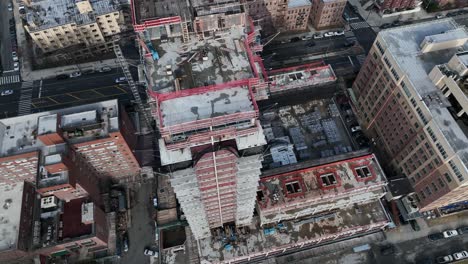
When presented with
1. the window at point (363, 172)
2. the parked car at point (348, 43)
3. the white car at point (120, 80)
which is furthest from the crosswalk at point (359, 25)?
the white car at point (120, 80)

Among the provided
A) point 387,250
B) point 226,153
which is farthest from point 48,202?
point 387,250

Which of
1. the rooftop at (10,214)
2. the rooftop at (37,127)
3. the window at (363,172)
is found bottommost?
the window at (363,172)

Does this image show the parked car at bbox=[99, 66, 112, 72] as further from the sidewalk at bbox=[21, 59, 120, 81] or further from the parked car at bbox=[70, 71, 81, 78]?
the parked car at bbox=[70, 71, 81, 78]

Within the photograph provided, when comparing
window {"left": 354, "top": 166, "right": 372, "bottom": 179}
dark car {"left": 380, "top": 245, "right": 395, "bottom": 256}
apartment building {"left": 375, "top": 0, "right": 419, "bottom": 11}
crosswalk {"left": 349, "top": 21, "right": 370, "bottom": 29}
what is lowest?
dark car {"left": 380, "top": 245, "right": 395, "bottom": 256}

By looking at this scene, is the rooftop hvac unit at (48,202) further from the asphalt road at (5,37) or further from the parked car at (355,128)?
the parked car at (355,128)

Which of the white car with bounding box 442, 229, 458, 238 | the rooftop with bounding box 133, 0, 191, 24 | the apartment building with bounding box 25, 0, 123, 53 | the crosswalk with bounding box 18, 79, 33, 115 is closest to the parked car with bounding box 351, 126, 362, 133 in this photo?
the white car with bounding box 442, 229, 458, 238

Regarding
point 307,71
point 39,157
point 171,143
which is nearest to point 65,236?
point 39,157
